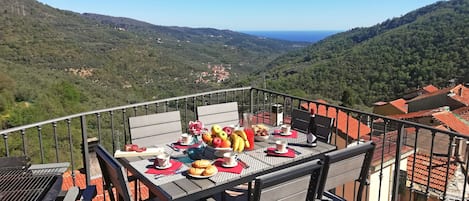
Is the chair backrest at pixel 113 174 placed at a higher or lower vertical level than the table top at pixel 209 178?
higher

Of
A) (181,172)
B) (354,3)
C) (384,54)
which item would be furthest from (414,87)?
(181,172)

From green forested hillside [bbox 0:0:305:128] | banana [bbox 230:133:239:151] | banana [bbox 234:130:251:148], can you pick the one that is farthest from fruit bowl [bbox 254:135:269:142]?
green forested hillside [bbox 0:0:305:128]

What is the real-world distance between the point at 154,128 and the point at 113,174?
1.25 meters

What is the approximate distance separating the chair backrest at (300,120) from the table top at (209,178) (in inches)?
27.4

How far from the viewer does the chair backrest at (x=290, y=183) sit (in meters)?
1.65

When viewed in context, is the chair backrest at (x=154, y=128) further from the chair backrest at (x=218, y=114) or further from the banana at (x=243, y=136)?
the banana at (x=243, y=136)

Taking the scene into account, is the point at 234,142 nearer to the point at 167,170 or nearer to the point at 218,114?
the point at 167,170

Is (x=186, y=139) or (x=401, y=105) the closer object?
(x=186, y=139)

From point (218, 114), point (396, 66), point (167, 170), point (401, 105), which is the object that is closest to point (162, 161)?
point (167, 170)

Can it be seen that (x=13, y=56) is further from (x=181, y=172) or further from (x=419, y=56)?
(x=419, y=56)

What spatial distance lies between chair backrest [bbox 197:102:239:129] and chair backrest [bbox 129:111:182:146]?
391 millimetres

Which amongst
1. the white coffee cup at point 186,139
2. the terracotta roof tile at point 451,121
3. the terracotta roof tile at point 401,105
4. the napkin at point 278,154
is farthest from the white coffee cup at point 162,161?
the terracotta roof tile at point 401,105

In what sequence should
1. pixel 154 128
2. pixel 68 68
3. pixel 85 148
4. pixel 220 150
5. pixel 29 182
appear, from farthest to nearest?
pixel 68 68 → pixel 85 148 → pixel 154 128 → pixel 220 150 → pixel 29 182

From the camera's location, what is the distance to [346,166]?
6.87 ft
